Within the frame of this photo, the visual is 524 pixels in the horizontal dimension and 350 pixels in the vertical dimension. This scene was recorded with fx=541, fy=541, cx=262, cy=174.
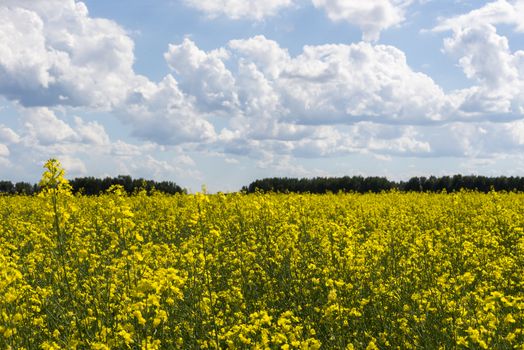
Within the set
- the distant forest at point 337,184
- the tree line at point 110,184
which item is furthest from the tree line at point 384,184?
the tree line at point 110,184

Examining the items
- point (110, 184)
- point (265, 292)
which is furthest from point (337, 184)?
point (265, 292)

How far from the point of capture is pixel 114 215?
516cm

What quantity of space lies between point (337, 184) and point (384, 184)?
3.19 metres

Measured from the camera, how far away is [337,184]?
123 ft

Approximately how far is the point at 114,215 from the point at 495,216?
436 inches

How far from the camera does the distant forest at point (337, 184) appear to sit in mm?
34625

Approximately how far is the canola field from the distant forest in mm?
23430

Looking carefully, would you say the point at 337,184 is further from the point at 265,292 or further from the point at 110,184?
the point at 265,292

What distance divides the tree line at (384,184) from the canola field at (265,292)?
24752 mm

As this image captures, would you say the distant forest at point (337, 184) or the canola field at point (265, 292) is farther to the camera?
the distant forest at point (337, 184)

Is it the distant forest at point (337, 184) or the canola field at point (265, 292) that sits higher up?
the distant forest at point (337, 184)

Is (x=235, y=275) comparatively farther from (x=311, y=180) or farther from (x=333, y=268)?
(x=311, y=180)

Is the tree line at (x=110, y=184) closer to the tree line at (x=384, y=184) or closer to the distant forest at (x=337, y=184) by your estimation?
the distant forest at (x=337, y=184)

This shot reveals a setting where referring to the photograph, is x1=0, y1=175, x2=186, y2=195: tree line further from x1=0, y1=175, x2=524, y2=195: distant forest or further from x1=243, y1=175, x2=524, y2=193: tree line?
x1=243, y1=175, x2=524, y2=193: tree line
